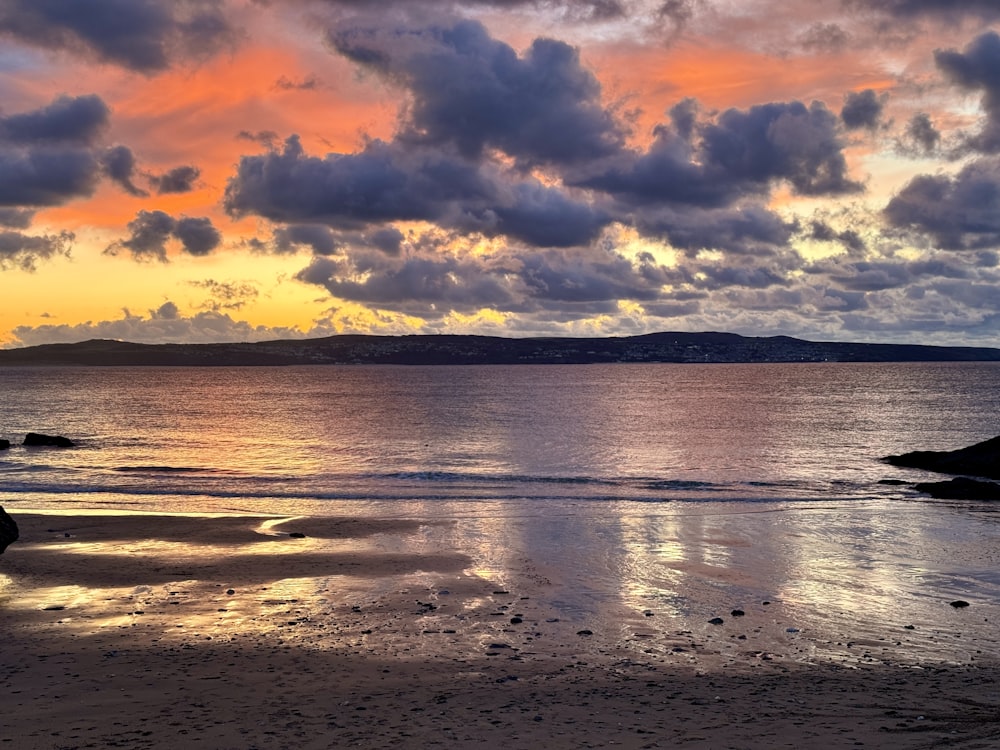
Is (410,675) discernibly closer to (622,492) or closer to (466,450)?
(622,492)

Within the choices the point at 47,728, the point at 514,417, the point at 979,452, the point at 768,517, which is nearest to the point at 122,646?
the point at 47,728

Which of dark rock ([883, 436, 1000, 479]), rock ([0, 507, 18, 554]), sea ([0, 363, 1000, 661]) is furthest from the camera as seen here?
dark rock ([883, 436, 1000, 479])

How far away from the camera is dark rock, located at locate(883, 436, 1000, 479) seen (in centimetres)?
4456

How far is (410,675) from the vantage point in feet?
43.2

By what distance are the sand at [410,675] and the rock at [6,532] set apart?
305 centimetres

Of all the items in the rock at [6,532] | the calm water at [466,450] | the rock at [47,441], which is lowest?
the calm water at [466,450]

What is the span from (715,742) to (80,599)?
527 inches

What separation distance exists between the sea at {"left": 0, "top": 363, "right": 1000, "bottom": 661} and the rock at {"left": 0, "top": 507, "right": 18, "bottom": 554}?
27.4 feet

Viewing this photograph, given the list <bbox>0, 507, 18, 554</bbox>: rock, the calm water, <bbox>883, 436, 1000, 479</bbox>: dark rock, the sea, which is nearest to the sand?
the sea

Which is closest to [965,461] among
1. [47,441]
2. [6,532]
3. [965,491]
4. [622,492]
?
[965,491]

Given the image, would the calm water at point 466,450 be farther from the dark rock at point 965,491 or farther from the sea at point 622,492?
the dark rock at point 965,491

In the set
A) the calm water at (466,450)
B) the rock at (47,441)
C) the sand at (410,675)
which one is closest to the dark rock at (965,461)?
the calm water at (466,450)

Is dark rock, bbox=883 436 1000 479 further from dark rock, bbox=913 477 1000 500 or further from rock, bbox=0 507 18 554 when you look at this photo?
rock, bbox=0 507 18 554

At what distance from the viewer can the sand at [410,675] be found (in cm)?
1091
